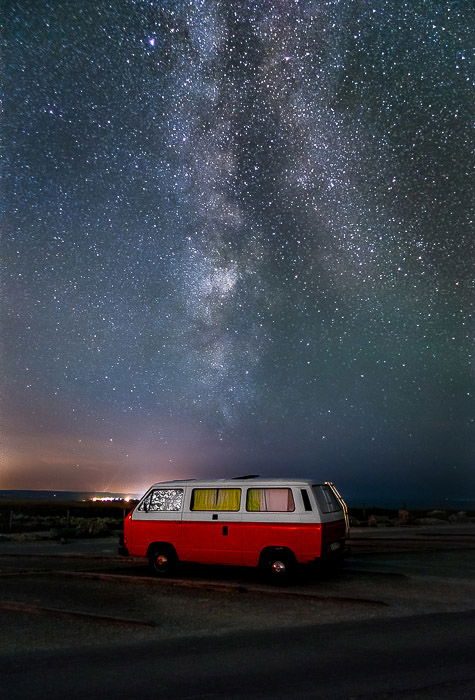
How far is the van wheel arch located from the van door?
1.19ft

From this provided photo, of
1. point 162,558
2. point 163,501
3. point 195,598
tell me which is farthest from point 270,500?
point 162,558

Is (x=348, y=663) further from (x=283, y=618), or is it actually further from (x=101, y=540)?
(x=101, y=540)

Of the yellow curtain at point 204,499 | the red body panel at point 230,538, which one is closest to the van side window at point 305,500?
the red body panel at point 230,538

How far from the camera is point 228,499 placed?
45.5ft

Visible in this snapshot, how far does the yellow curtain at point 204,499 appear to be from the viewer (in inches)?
553

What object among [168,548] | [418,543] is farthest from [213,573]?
[418,543]

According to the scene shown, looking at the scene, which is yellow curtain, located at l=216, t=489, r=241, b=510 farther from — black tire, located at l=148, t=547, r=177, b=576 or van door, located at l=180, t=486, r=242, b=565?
black tire, located at l=148, t=547, r=177, b=576

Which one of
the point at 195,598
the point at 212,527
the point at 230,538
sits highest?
the point at 212,527

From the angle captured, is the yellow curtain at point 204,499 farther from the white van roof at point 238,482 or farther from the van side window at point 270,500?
the van side window at point 270,500

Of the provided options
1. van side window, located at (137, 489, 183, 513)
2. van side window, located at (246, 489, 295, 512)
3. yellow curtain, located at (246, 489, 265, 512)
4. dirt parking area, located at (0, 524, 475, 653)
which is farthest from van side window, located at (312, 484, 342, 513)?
van side window, located at (137, 489, 183, 513)

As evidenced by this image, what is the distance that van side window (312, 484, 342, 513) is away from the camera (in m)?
13.2

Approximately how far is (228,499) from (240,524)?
623 millimetres

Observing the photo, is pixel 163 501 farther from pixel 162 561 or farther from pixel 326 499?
pixel 326 499

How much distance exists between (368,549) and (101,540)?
12118 mm
